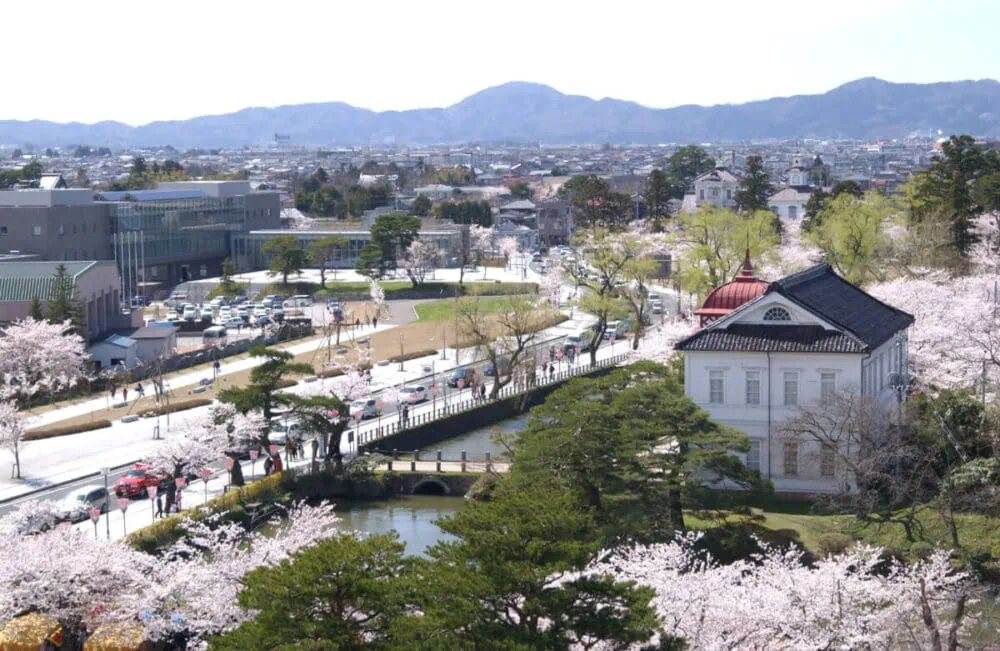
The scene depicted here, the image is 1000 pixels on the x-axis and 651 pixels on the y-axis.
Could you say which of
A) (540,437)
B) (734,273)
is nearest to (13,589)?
(540,437)

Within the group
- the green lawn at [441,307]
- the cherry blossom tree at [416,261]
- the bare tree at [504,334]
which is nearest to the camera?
the bare tree at [504,334]

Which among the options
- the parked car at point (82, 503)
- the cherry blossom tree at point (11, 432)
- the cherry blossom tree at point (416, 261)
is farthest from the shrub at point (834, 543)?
the cherry blossom tree at point (416, 261)

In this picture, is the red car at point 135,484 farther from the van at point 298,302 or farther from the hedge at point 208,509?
the van at point 298,302

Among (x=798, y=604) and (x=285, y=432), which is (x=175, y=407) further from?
(x=798, y=604)

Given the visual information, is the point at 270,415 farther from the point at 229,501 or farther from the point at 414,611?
the point at 414,611

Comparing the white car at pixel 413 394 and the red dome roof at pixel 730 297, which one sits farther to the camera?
the white car at pixel 413 394

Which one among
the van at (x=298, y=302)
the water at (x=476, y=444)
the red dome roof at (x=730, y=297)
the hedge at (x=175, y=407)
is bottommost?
the water at (x=476, y=444)

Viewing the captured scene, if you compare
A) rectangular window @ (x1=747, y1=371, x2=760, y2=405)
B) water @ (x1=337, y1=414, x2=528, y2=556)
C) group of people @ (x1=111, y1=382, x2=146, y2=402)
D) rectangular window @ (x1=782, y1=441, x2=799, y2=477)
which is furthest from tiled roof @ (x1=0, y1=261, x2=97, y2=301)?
rectangular window @ (x1=782, y1=441, x2=799, y2=477)

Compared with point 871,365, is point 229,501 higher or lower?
lower
